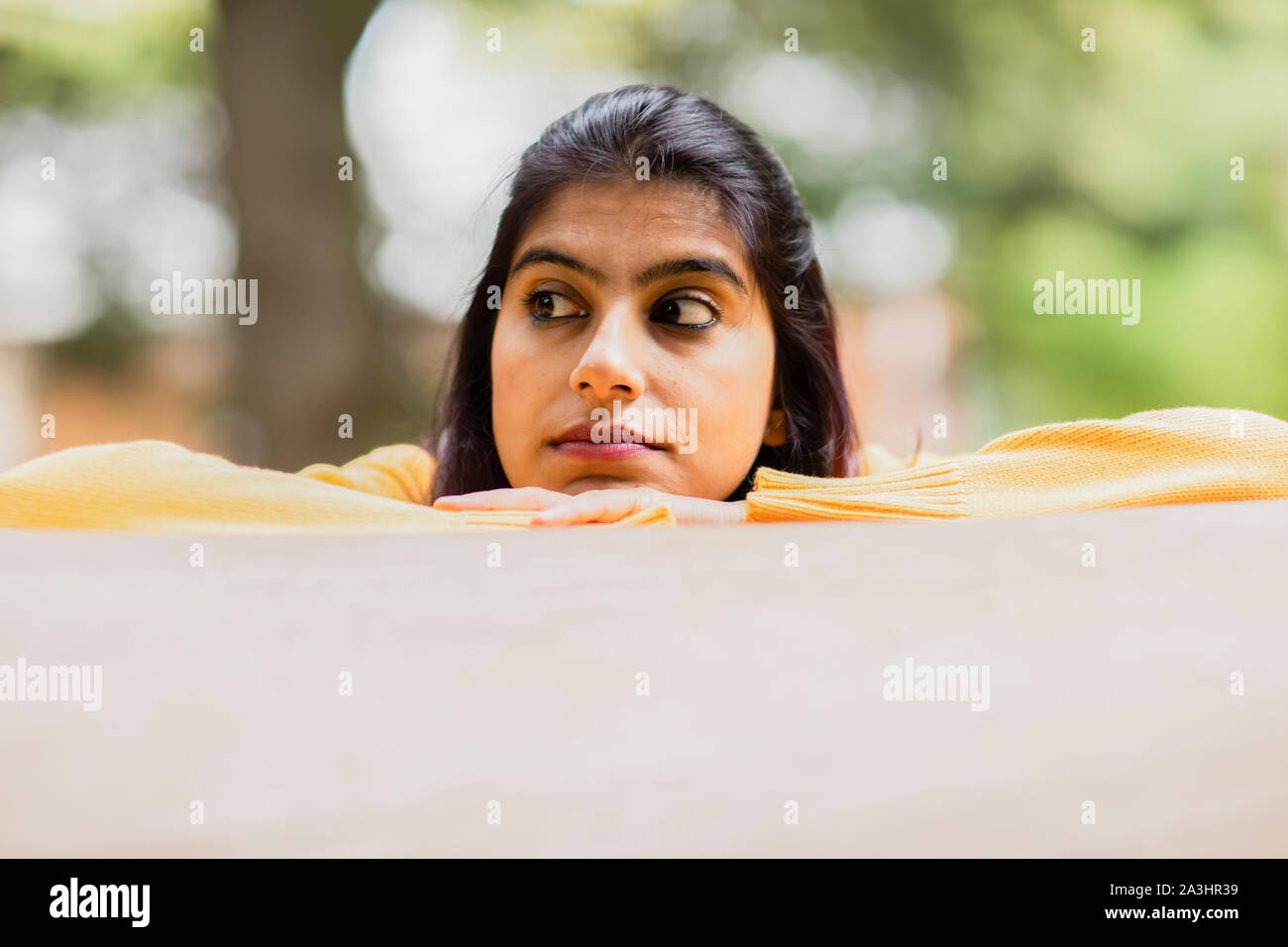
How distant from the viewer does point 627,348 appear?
1134 mm

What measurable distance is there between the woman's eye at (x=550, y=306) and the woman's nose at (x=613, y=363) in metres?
0.06

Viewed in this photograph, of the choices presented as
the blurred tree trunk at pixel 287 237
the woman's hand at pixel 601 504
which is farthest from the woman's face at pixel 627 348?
the blurred tree trunk at pixel 287 237

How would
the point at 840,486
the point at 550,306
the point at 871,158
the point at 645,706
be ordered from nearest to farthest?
the point at 645,706 → the point at 840,486 → the point at 550,306 → the point at 871,158

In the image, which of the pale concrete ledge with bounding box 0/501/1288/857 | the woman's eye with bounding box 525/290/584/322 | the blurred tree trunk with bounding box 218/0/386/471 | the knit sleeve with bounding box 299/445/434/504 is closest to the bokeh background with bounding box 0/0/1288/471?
the blurred tree trunk with bounding box 218/0/386/471

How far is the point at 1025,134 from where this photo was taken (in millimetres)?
5148

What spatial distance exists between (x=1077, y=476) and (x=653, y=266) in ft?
1.56

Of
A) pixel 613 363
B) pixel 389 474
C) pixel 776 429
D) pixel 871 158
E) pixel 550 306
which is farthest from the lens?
pixel 871 158

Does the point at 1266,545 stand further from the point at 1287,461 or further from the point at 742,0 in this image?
the point at 742,0

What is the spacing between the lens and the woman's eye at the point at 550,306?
122 centimetres

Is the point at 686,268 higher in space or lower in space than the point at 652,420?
higher

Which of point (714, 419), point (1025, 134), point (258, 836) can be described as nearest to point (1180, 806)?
point (258, 836)

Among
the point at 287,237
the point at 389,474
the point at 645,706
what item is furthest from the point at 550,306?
the point at 287,237

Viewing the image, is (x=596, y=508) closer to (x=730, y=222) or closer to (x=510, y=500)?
(x=510, y=500)

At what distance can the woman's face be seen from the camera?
45.5 inches
